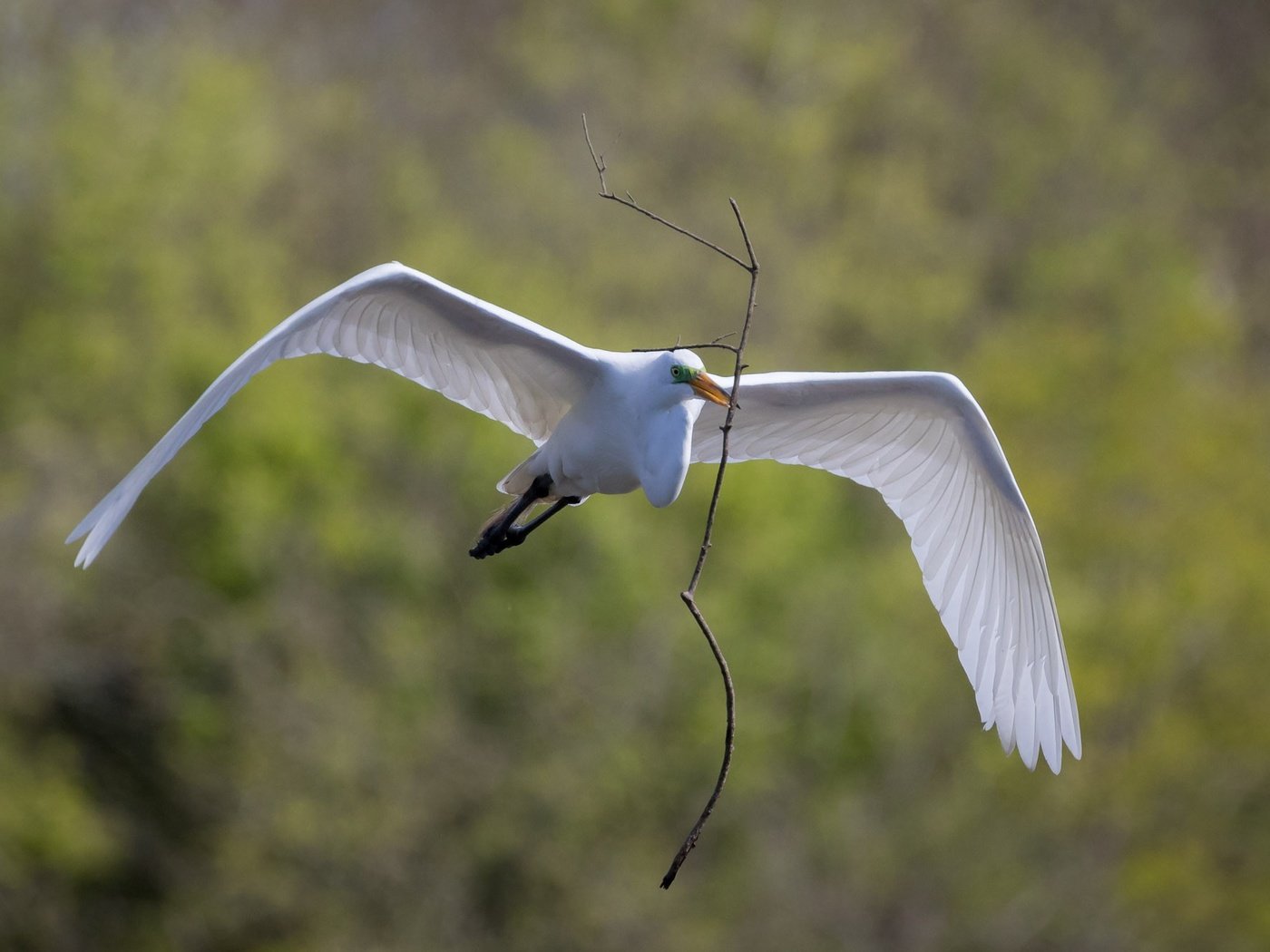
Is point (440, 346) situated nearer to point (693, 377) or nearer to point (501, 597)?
point (693, 377)

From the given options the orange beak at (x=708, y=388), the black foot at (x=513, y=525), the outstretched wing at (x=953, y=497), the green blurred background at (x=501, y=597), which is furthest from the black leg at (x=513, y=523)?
the green blurred background at (x=501, y=597)

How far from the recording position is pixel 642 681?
19812mm

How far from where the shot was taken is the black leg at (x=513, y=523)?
5.73 metres

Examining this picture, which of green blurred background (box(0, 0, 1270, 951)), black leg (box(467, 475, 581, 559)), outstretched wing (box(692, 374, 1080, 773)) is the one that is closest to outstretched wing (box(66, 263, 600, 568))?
black leg (box(467, 475, 581, 559))

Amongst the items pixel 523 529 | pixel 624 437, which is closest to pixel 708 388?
pixel 624 437

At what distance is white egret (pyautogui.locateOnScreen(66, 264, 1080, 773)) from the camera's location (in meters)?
5.20

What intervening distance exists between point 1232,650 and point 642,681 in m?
7.90

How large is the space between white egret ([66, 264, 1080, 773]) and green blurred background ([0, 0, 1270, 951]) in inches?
493

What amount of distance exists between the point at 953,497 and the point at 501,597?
553 inches

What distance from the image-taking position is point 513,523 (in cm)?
585

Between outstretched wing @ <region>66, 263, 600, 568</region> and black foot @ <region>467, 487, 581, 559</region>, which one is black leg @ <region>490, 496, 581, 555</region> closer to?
black foot @ <region>467, 487, 581, 559</region>

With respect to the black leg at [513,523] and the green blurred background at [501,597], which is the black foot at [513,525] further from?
the green blurred background at [501,597]

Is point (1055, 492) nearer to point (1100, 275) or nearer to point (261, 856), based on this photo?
point (1100, 275)

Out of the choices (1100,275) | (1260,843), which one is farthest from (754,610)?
(1100,275)
